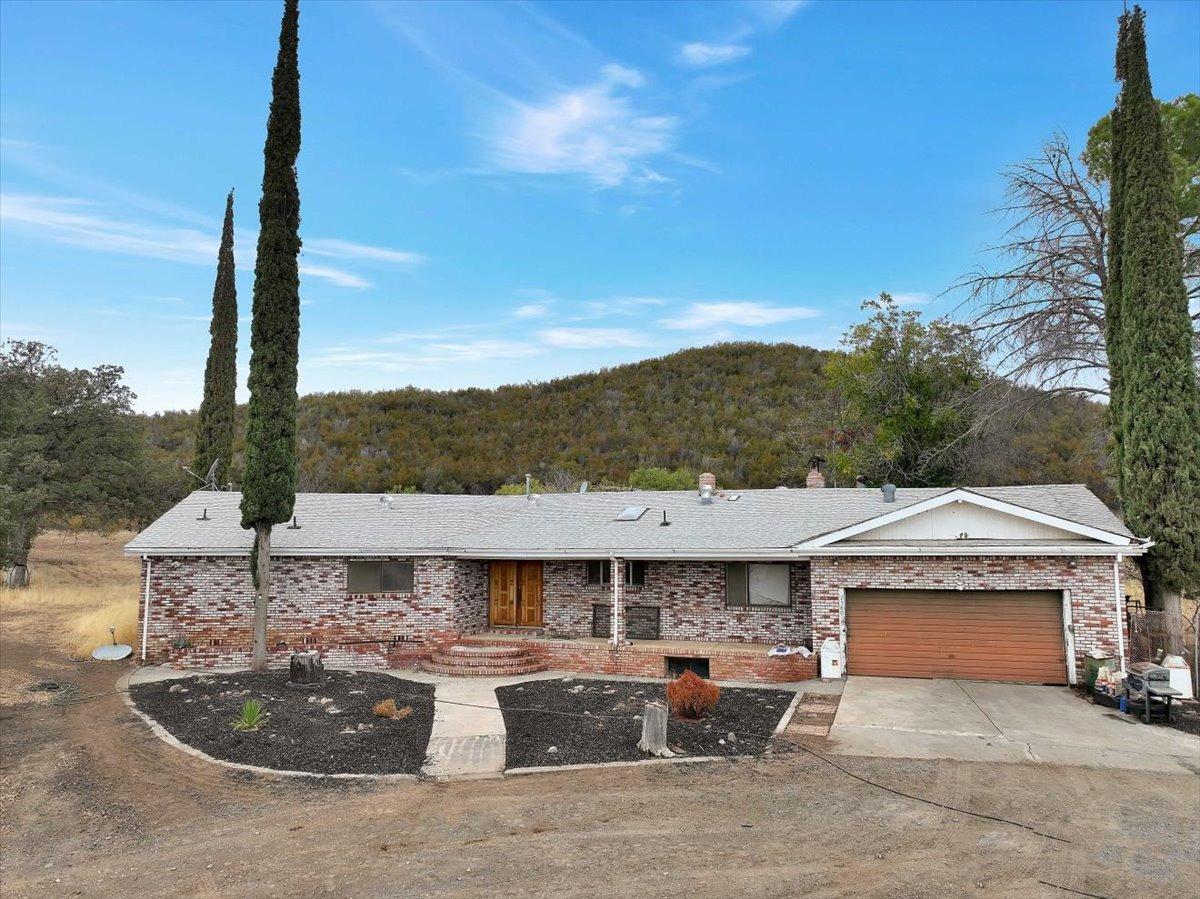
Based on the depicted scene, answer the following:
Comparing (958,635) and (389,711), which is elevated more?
(958,635)

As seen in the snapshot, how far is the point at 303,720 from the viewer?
12.5 metres

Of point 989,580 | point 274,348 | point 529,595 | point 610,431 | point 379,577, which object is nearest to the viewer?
point 989,580

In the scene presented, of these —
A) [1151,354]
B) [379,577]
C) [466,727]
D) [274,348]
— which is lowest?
[466,727]

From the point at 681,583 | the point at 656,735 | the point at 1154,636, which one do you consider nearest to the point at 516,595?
the point at 681,583

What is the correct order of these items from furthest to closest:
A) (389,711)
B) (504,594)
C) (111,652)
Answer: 1. (504,594)
2. (111,652)
3. (389,711)

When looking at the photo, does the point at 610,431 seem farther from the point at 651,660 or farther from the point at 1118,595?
the point at 1118,595

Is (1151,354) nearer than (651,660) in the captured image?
Yes

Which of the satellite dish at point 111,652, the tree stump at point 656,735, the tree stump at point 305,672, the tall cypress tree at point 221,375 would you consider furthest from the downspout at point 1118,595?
the tall cypress tree at point 221,375

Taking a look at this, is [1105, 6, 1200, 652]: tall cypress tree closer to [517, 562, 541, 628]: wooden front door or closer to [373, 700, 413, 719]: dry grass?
[517, 562, 541, 628]: wooden front door

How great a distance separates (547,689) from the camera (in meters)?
14.9

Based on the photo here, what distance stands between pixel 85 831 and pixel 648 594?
12.1m

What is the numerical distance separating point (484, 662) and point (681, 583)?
16.6 ft

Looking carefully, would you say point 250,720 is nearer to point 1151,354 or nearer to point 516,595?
point 516,595

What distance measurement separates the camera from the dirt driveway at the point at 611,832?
664cm
